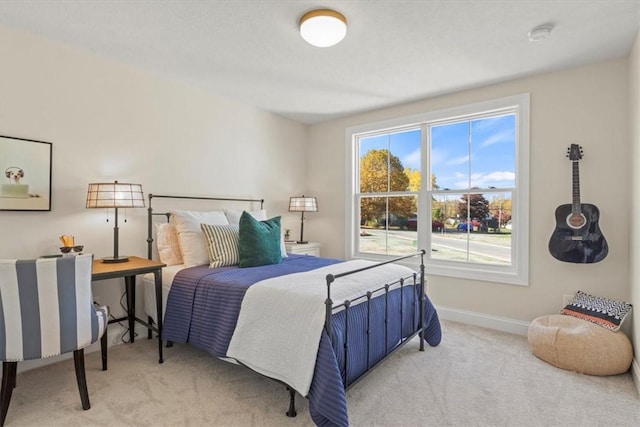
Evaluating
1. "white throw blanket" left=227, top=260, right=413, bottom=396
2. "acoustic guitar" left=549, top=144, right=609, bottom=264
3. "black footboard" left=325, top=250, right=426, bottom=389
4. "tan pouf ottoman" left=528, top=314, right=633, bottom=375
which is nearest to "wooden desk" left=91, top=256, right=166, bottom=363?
"white throw blanket" left=227, top=260, right=413, bottom=396

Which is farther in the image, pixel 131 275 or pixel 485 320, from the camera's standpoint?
pixel 485 320

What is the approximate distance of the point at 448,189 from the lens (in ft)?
11.9

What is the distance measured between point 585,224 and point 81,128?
409 cm

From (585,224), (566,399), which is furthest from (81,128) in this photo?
(585,224)

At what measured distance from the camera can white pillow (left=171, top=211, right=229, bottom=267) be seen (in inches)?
107

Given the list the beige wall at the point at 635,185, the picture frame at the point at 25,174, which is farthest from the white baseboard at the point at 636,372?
the picture frame at the point at 25,174

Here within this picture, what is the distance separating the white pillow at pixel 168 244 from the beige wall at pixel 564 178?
2.64 m

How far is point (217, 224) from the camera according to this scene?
2961 mm

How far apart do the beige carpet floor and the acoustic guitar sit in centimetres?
87

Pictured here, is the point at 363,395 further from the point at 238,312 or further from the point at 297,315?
the point at 238,312

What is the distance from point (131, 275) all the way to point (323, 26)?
2114 mm

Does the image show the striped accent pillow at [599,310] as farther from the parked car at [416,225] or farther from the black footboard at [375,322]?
the parked car at [416,225]

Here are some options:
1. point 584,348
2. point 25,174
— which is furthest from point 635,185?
point 25,174

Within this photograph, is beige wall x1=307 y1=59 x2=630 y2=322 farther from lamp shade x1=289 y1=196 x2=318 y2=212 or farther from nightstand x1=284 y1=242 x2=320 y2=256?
lamp shade x1=289 y1=196 x2=318 y2=212
